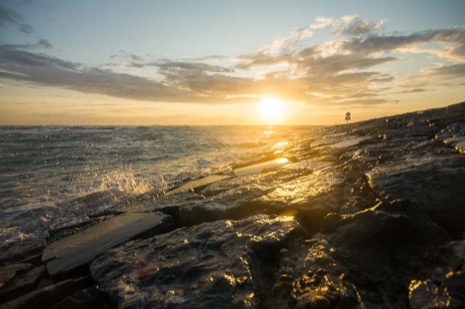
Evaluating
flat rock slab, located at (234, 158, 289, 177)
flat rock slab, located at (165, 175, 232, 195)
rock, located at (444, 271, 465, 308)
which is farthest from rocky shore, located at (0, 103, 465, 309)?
flat rock slab, located at (234, 158, 289, 177)

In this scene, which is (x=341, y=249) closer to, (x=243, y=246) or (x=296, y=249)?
(x=296, y=249)

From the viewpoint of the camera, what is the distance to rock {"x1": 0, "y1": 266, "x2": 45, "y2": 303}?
356 cm

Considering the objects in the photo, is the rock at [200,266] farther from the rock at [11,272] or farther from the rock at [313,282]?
the rock at [11,272]

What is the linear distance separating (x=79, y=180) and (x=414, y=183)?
1292 cm

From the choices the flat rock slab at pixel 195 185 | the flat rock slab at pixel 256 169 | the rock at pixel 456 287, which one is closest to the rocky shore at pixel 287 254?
the rock at pixel 456 287

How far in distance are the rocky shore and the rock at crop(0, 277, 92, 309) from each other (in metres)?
0.01

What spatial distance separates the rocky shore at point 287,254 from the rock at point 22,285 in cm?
1

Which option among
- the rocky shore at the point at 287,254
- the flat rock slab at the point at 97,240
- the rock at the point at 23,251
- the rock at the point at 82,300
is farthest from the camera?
the rock at the point at 23,251

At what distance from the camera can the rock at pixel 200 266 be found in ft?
8.62

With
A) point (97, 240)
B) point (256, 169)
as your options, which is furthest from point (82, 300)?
point (256, 169)

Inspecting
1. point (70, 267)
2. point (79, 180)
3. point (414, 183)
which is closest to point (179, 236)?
point (70, 267)

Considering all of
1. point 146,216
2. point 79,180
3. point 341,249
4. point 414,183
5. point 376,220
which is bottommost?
point 79,180

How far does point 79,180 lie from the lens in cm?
1273

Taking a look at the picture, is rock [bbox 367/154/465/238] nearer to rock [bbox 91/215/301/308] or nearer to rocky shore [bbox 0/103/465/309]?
rocky shore [bbox 0/103/465/309]
